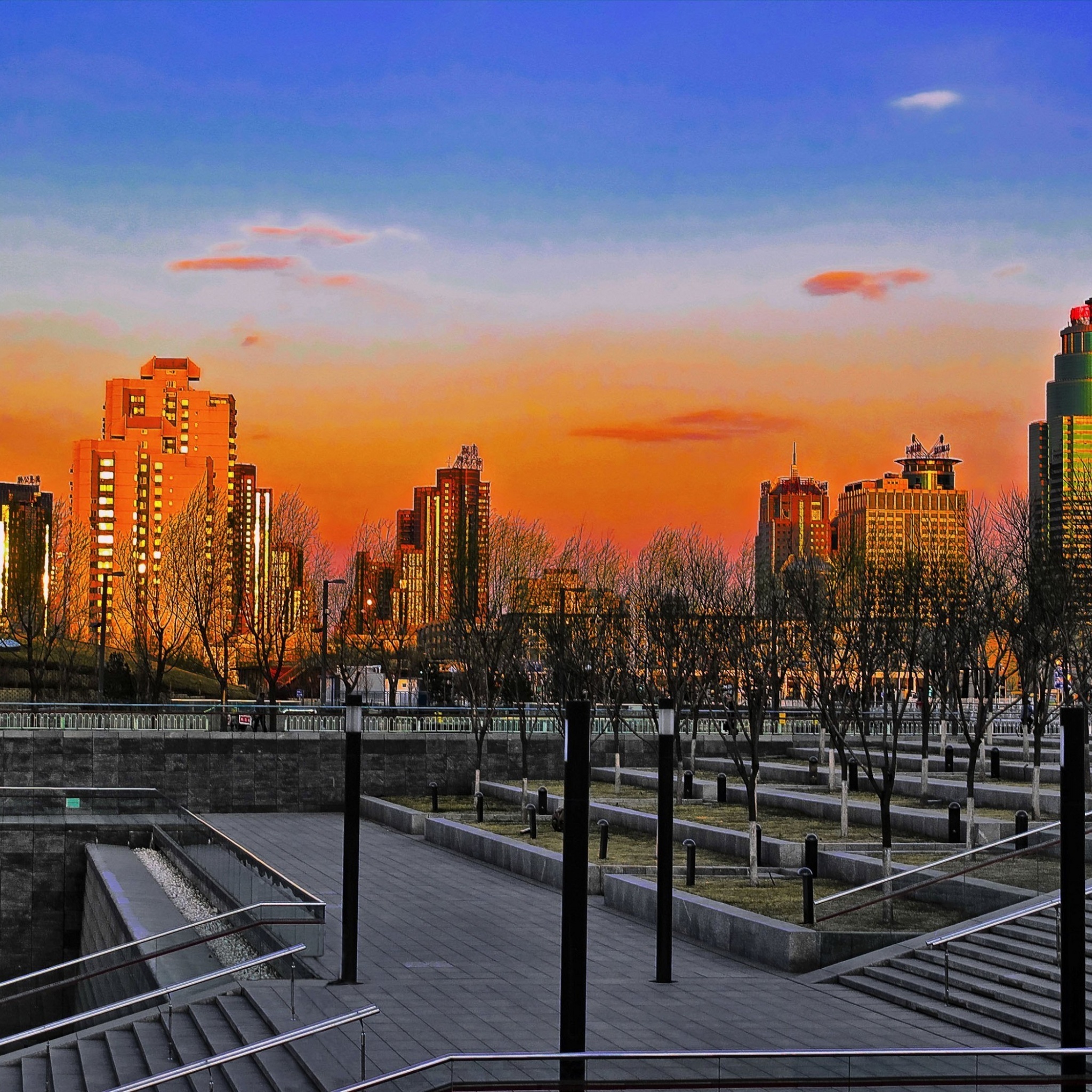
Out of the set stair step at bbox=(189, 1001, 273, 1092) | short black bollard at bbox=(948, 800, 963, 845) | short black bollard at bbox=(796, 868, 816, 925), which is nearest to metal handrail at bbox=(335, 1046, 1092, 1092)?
stair step at bbox=(189, 1001, 273, 1092)

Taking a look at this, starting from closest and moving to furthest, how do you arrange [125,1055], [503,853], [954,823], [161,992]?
[125,1055] → [161,992] → [954,823] → [503,853]

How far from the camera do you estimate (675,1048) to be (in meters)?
14.3

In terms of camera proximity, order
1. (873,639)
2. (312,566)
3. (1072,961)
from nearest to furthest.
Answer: (1072,961), (873,639), (312,566)

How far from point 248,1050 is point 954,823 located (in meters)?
15.7

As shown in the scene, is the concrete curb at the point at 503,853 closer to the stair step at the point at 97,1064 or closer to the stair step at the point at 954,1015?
the stair step at the point at 954,1015

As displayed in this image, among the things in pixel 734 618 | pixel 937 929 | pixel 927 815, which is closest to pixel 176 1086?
pixel 937 929

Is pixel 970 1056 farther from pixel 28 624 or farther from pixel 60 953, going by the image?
pixel 28 624

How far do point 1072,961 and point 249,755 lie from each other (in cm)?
3196

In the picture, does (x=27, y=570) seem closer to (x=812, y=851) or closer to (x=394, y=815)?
(x=394, y=815)

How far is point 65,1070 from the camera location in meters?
16.2

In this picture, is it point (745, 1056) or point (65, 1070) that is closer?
point (745, 1056)

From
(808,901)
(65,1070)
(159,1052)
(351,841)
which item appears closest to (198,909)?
(351,841)

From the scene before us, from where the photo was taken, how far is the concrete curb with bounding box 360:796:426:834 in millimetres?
34000

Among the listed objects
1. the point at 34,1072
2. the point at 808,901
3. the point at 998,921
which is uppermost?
the point at 998,921
